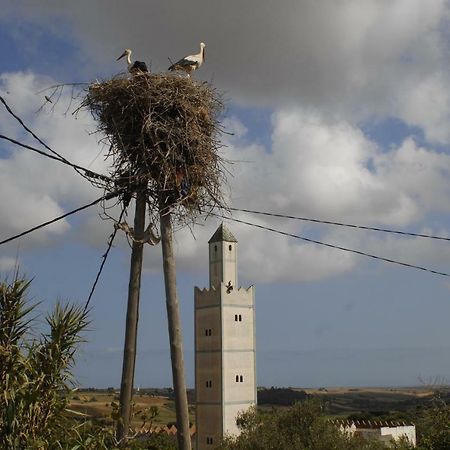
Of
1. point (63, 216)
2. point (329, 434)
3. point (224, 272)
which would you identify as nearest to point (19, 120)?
point (63, 216)

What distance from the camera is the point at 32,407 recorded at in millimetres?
4914

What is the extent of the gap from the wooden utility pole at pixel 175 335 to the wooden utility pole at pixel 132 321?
0.22 metres

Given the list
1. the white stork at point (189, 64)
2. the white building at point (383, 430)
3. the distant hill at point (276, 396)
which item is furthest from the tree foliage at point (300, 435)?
the distant hill at point (276, 396)

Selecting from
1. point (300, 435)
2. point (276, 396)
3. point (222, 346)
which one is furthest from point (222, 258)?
point (276, 396)

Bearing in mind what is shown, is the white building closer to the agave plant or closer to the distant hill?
the agave plant

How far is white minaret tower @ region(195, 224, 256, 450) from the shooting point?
41719 mm

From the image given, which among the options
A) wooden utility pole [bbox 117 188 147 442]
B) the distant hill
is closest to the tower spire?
wooden utility pole [bbox 117 188 147 442]

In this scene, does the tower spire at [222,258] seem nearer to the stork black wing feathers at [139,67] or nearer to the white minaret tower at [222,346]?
the white minaret tower at [222,346]

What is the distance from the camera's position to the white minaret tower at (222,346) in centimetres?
4172

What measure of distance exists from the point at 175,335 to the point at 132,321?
40cm

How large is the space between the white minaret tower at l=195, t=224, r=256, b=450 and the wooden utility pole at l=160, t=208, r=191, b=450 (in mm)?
36206

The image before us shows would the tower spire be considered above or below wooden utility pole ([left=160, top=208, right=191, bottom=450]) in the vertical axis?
above

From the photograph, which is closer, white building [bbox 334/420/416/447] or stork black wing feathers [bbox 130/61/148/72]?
stork black wing feathers [bbox 130/61/148/72]

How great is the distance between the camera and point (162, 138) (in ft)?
20.6
